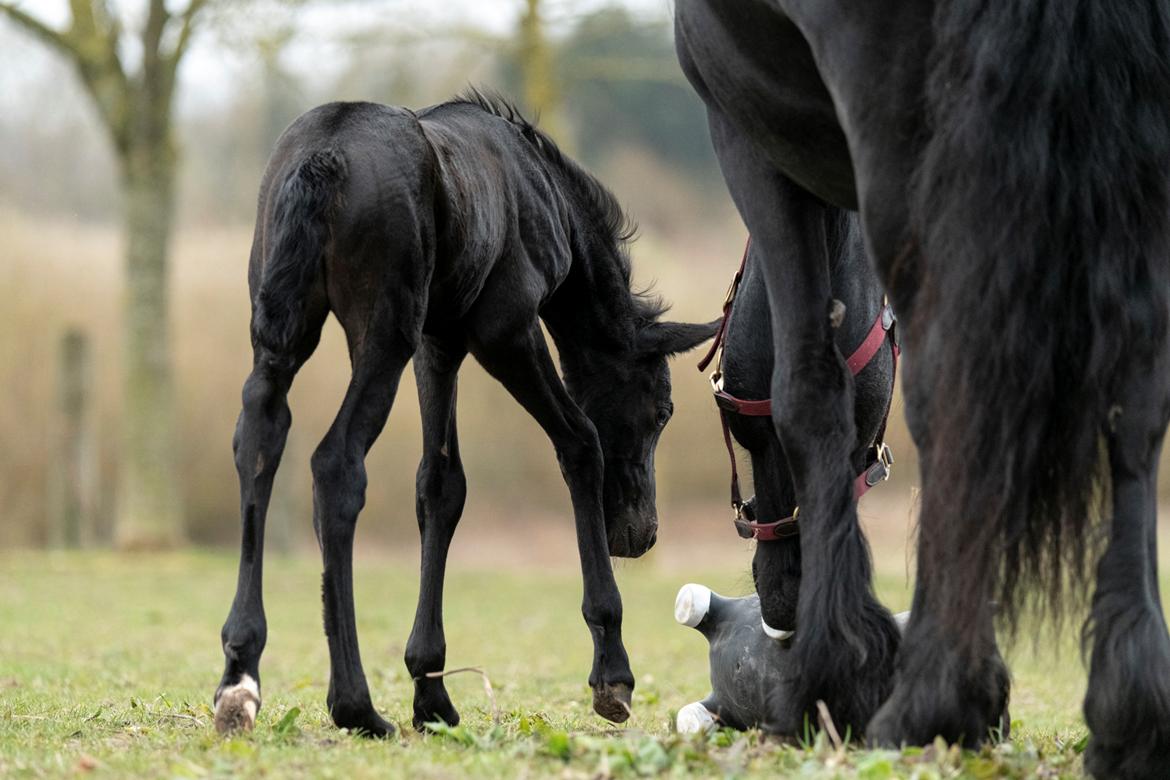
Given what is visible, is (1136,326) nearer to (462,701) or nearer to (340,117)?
(340,117)

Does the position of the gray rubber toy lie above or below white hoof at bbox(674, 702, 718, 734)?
above

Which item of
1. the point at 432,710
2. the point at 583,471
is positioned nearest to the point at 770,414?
the point at 583,471

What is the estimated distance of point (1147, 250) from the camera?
10.2 feet

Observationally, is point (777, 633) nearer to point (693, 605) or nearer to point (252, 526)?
point (693, 605)

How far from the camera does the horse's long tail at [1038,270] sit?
10.0 feet

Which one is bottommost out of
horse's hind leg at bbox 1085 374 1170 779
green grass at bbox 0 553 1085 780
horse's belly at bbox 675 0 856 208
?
green grass at bbox 0 553 1085 780

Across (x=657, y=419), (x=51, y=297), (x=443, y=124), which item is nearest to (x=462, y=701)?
(x=657, y=419)

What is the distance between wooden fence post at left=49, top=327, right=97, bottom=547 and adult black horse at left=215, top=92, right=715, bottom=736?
12234mm

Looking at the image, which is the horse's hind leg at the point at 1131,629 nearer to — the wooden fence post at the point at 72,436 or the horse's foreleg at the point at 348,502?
the horse's foreleg at the point at 348,502

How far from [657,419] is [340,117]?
2.10 meters

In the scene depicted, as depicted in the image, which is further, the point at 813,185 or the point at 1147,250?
the point at 813,185

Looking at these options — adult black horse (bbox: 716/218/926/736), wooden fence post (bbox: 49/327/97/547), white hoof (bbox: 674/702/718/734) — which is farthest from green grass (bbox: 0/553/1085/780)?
wooden fence post (bbox: 49/327/97/547)

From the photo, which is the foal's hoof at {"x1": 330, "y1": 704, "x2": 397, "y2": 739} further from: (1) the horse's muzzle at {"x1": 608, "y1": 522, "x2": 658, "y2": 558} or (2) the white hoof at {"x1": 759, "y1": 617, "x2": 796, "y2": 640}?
(1) the horse's muzzle at {"x1": 608, "y1": 522, "x2": 658, "y2": 558}

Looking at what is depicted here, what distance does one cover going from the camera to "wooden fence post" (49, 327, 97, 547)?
54.9ft
